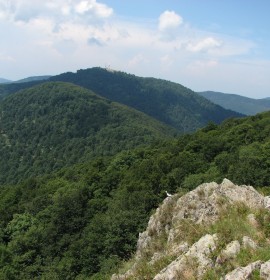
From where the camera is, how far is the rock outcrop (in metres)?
14.0

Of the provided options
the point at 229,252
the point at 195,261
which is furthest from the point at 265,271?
the point at 195,261

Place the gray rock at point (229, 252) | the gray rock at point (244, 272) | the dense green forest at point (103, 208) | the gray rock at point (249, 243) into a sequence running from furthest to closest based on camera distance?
the dense green forest at point (103, 208), the gray rock at point (249, 243), the gray rock at point (229, 252), the gray rock at point (244, 272)

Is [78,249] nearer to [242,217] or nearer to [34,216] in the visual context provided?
[34,216]

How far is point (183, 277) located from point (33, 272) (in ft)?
158

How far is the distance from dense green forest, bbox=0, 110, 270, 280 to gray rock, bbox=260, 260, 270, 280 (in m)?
31.9

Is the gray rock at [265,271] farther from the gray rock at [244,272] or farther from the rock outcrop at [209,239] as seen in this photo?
the gray rock at [244,272]

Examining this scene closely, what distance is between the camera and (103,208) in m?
69.4

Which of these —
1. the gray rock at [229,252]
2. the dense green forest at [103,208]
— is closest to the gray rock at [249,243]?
the gray rock at [229,252]

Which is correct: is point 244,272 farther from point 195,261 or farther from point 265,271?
point 195,261

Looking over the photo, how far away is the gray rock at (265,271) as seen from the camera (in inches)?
472

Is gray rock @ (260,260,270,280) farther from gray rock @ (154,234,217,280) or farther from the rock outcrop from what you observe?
gray rock @ (154,234,217,280)

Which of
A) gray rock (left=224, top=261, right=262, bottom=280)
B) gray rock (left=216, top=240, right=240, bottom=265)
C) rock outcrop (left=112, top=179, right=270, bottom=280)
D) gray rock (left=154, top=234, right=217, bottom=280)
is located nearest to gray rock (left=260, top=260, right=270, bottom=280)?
rock outcrop (left=112, top=179, right=270, bottom=280)

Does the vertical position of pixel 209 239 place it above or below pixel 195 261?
above

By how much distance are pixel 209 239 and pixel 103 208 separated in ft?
182
